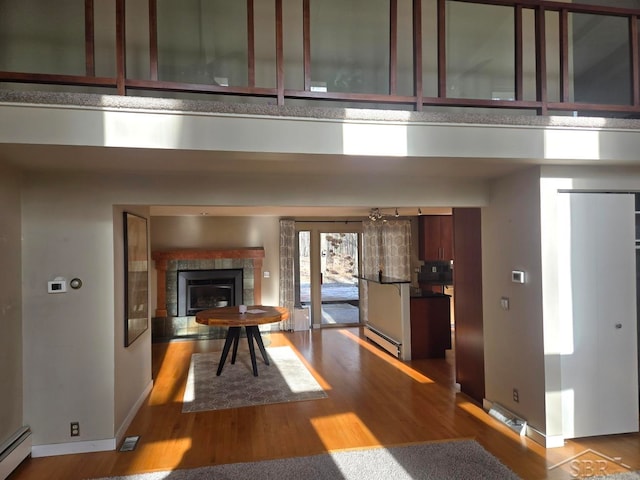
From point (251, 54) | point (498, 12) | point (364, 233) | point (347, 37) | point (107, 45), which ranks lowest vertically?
point (364, 233)

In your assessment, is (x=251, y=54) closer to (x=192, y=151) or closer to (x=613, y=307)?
(x=192, y=151)

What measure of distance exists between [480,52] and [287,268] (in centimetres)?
481

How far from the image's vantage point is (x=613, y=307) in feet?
10.4

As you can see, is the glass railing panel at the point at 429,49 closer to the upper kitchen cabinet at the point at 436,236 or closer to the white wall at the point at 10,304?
the white wall at the point at 10,304

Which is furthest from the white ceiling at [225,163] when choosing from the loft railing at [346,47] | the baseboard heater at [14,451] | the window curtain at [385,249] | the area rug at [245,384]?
the window curtain at [385,249]

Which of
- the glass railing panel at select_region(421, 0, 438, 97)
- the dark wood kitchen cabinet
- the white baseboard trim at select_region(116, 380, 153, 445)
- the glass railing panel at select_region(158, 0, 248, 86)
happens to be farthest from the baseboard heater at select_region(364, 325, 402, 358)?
the glass railing panel at select_region(158, 0, 248, 86)

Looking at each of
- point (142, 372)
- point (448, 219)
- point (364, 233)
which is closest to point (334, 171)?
point (142, 372)

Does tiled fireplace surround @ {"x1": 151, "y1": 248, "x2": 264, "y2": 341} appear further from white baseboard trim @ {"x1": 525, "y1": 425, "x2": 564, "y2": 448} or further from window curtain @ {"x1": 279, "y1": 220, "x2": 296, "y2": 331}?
white baseboard trim @ {"x1": 525, "y1": 425, "x2": 564, "y2": 448}

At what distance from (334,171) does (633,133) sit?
2.15m

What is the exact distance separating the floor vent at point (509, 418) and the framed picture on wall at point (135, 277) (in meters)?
3.29

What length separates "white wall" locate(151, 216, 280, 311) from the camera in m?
7.24

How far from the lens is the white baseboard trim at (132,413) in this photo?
3274 millimetres

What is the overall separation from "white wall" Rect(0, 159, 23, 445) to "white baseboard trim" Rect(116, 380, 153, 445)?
2.28 ft

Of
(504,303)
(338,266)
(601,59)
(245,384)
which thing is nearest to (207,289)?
(338,266)
